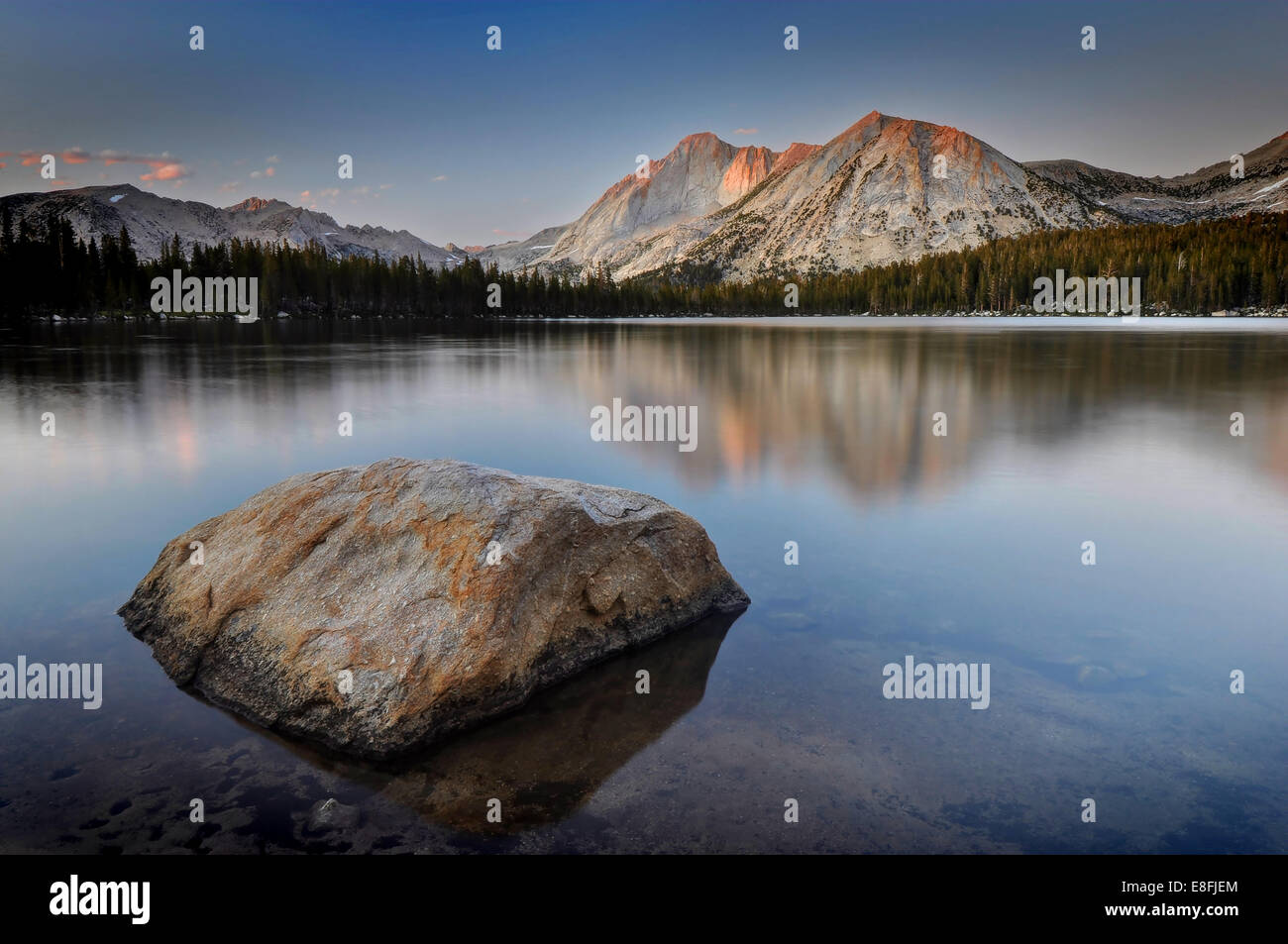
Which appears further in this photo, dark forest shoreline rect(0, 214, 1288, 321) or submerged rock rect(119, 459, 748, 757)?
dark forest shoreline rect(0, 214, 1288, 321)

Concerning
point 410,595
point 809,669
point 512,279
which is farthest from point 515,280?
point 809,669

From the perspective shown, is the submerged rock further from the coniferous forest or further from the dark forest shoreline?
the coniferous forest

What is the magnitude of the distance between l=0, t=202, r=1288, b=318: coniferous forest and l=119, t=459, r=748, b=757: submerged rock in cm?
13247

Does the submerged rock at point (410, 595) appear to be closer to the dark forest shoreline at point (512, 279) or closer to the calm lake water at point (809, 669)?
the calm lake water at point (809, 669)

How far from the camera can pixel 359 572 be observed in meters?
7.43

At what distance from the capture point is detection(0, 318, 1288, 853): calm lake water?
5203mm

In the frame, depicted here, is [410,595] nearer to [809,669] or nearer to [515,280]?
[809,669]

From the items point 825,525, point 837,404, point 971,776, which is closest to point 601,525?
point 971,776

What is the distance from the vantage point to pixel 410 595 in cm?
696

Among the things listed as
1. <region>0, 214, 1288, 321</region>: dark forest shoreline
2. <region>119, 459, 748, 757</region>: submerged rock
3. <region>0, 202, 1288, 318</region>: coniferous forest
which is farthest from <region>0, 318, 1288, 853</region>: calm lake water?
<region>0, 202, 1288, 318</region>: coniferous forest

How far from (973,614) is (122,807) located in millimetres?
8041

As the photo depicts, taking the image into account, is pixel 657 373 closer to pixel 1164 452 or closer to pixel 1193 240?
pixel 1164 452

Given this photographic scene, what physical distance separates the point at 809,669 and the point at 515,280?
18052 cm

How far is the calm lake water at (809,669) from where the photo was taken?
205 inches
